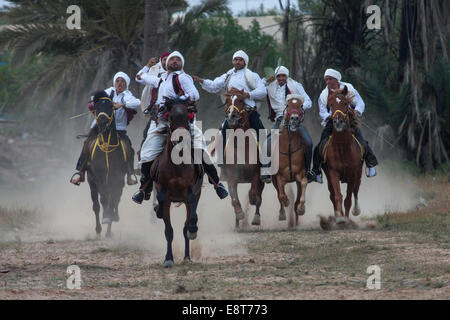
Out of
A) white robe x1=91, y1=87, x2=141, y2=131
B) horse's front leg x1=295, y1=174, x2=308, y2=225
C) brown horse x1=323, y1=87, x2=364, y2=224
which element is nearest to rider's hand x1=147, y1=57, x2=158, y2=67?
white robe x1=91, y1=87, x2=141, y2=131

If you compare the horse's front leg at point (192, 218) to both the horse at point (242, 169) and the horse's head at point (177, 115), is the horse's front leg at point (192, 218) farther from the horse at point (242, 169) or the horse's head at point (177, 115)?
the horse at point (242, 169)

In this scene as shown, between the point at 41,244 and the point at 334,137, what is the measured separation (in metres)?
5.32

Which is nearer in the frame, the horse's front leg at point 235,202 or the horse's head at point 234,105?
the horse's head at point 234,105

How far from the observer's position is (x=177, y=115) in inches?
461

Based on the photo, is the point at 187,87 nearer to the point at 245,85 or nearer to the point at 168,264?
the point at 168,264

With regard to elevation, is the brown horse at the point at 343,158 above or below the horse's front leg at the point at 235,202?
above

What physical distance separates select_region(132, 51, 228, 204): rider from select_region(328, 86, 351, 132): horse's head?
288 cm

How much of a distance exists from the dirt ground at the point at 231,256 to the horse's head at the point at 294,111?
188 centimetres

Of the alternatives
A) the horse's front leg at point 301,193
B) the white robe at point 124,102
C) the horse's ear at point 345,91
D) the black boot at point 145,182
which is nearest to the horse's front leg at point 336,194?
the horse's front leg at point 301,193

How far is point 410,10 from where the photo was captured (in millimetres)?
23453

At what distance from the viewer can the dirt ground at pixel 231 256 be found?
32.2 ft

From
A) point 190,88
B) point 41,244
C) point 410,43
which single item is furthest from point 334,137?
point 410,43

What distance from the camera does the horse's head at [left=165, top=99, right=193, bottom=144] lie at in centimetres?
1172

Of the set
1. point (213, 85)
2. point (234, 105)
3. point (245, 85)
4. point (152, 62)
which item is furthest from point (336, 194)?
point (152, 62)
